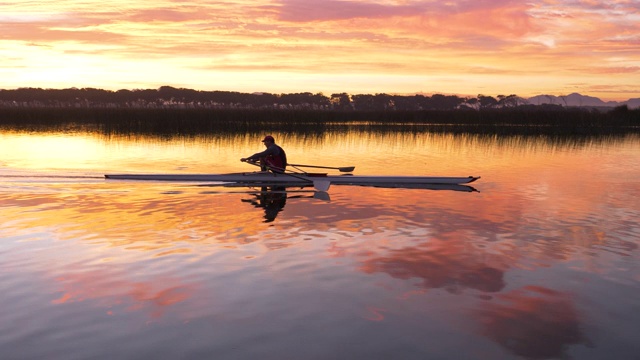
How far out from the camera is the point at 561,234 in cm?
1105

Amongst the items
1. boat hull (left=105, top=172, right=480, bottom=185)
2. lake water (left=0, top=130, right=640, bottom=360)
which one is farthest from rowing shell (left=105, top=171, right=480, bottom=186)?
lake water (left=0, top=130, right=640, bottom=360)

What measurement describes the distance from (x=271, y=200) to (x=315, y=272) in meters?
6.89

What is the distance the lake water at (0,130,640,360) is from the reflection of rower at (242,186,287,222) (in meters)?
0.07

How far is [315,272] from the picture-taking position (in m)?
8.23

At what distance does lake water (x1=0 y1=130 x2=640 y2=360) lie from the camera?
5918 millimetres

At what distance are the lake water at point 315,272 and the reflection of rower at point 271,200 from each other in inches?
2.9

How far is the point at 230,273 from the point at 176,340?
224 centimetres

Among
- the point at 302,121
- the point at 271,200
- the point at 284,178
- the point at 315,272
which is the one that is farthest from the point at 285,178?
the point at 302,121

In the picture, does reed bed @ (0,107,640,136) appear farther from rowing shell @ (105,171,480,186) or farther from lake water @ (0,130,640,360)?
lake water @ (0,130,640,360)

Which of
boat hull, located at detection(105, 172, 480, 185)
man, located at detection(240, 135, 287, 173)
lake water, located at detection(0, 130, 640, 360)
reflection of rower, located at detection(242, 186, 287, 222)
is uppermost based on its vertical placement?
man, located at detection(240, 135, 287, 173)

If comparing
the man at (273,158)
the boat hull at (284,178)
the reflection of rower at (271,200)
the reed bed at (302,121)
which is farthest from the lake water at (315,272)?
the reed bed at (302,121)

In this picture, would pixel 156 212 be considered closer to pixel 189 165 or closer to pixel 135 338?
pixel 135 338

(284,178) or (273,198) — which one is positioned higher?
(284,178)

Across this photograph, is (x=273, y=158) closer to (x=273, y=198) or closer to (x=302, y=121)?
(x=273, y=198)
